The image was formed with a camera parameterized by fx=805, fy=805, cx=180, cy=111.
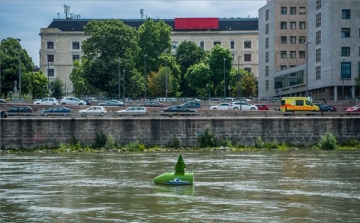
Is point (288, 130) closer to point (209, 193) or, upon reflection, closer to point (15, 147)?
point (15, 147)

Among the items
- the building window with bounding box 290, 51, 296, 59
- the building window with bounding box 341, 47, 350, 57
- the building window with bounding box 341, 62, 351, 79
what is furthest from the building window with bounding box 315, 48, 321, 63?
the building window with bounding box 290, 51, 296, 59

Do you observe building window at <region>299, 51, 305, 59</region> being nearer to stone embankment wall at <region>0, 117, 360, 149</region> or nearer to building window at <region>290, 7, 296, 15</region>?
building window at <region>290, 7, 296, 15</region>

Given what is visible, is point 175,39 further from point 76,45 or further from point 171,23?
point 76,45

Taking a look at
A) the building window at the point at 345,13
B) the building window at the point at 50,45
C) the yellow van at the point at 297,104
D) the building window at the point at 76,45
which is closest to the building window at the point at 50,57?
the building window at the point at 50,45

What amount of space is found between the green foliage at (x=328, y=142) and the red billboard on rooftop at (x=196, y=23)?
115 metres

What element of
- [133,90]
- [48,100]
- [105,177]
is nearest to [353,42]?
[133,90]

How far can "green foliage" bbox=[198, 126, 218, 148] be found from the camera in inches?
2537

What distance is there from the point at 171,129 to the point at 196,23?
11526cm

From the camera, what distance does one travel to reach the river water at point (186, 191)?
26.0m

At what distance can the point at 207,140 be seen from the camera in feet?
212

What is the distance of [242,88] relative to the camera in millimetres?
144500

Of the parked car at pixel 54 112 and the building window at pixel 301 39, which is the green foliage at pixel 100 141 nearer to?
the parked car at pixel 54 112

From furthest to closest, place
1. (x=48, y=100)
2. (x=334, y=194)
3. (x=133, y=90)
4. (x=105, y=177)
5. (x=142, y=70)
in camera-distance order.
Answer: (x=142, y=70)
(x=133, y=90)
(x=48, y=100)
(x=105, y=177)
(x=334, y=194)

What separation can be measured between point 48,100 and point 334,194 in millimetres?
72627
